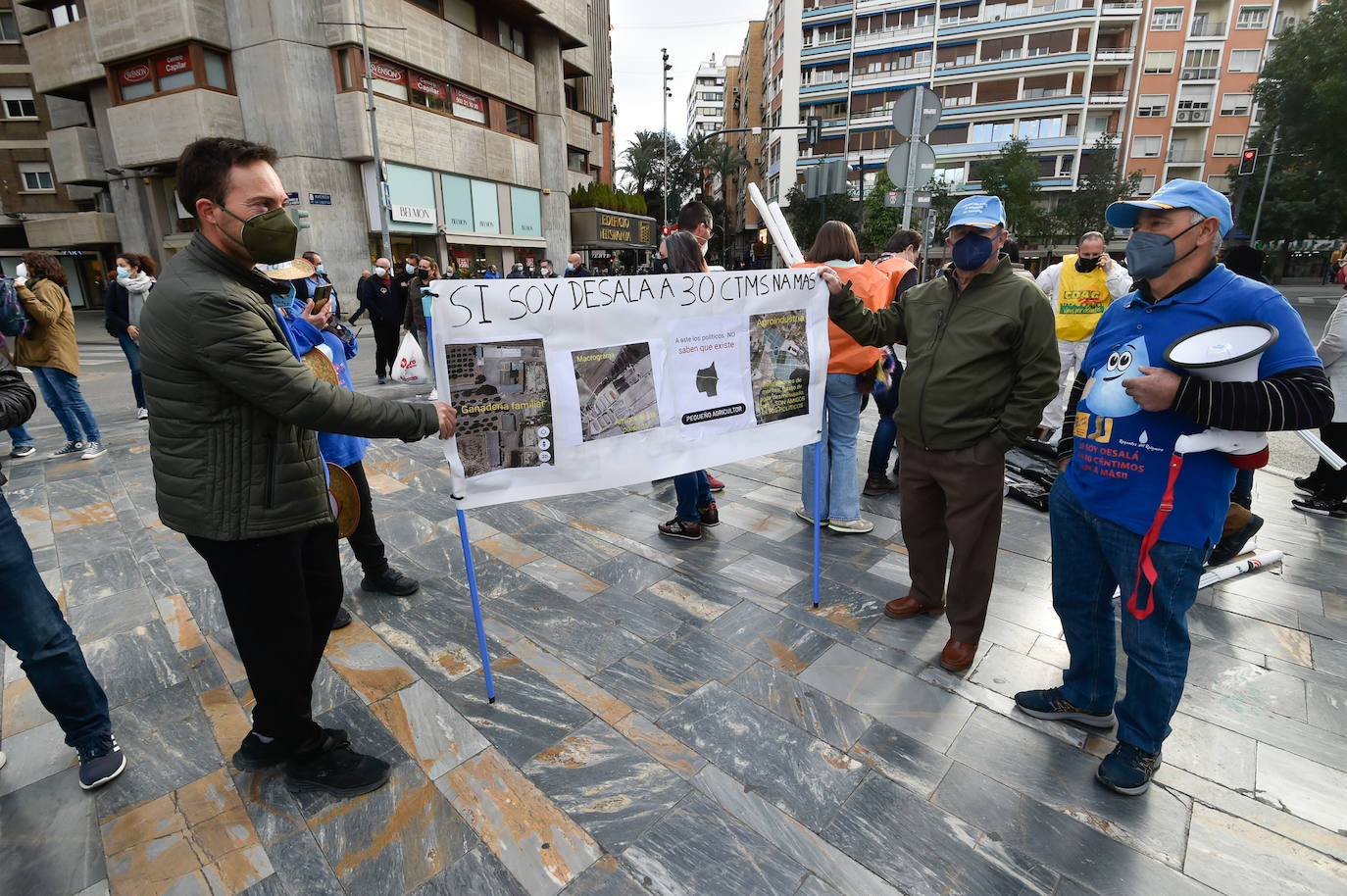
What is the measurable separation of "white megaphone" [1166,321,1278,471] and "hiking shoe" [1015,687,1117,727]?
1.25m

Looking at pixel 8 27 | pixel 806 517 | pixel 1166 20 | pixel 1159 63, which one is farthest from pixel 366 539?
pixel 1166 20

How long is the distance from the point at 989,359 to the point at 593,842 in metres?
2.53

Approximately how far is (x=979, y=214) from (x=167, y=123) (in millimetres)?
27179

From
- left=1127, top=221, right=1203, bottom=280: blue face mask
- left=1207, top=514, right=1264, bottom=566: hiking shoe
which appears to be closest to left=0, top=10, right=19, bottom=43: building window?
left=1127, top=221, right=1203, bottom=280: blue face mask

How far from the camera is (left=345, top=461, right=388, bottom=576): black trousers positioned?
3652 mm

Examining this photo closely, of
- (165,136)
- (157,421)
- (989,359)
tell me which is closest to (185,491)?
(157,421)

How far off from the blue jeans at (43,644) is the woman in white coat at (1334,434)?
290 inches

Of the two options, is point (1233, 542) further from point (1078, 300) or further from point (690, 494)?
point (690, 494)

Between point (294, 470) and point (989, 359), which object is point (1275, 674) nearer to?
point (989, 359)

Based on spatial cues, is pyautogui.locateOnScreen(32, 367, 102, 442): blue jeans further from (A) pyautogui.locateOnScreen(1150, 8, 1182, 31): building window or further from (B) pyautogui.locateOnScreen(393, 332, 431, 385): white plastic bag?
(A) pyautogui.locateOnScreen(1150, 8, 1182, 31): building window

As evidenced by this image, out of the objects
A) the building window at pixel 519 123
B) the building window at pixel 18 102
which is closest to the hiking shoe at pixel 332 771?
the building window at pixel 519 123

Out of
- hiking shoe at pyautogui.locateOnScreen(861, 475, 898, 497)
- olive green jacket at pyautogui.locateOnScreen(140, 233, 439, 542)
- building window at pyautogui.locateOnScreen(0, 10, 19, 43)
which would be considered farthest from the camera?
building window at pyautogui.locateOnScreen(0, 10, 19, 43)

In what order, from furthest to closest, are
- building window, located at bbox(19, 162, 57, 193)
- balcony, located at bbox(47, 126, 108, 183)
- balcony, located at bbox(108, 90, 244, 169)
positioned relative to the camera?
1. building window, located at bbox(19, 162, 57, 193)
2. balcony, located at bbox(47, 126, 108, 183)
3. balcony, located at bbox(108, 90, 244, 169)

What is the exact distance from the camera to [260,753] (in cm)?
235
